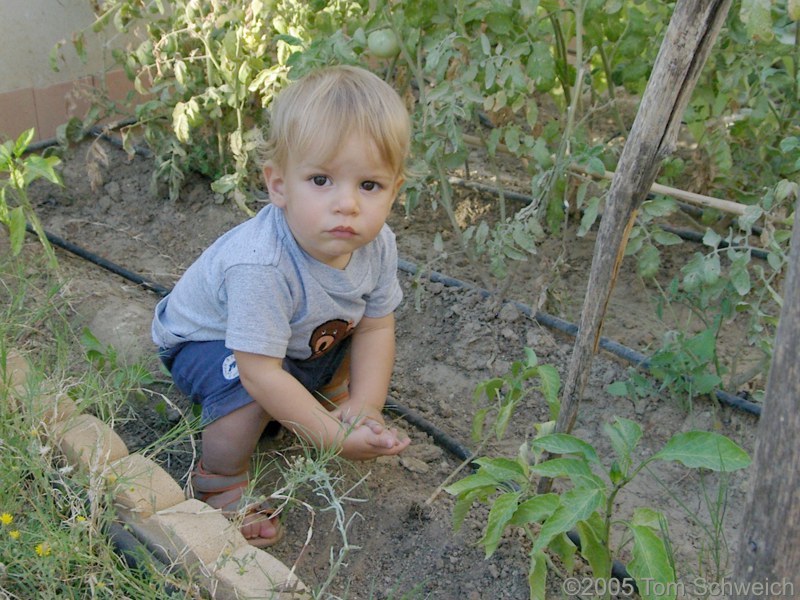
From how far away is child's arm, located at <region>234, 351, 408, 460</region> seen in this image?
195 cm

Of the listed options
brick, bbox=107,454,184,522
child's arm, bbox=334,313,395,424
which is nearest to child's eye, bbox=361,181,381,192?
child's arm, bbox=334,313,395,424

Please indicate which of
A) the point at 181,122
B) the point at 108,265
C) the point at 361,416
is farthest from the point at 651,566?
the point at 181,122

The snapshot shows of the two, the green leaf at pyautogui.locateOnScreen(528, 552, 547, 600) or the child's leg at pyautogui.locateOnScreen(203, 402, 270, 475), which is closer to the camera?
the green leaf at pyautogui.locateOnScreen(528, 552, 547, 600)

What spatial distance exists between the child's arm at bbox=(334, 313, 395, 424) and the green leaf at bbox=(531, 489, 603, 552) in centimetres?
70

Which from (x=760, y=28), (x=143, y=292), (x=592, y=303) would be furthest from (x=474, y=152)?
(x=592, y=303)

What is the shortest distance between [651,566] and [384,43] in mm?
1747

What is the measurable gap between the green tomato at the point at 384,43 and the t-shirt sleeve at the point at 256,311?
1.02 m

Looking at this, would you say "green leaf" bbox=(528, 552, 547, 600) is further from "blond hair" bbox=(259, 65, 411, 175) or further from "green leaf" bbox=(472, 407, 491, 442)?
"blond hair" bbox=(259, 65, 411, 175)

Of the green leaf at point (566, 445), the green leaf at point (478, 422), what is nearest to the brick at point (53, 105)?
the green leaf at point (478, 422)

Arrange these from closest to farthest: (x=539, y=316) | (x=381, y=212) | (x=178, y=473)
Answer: (x=381, y=212), (x=178, y=473), (x=539, y=316)

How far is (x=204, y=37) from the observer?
124 inches

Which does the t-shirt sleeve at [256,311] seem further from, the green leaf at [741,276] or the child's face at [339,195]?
the green leaf at [741,276]

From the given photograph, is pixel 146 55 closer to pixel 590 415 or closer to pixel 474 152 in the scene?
pixel 474 152

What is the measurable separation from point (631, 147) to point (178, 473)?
49.0 inches
